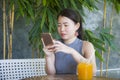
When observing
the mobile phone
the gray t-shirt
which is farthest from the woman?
the mobile phone

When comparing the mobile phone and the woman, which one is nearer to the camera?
the mobile phone

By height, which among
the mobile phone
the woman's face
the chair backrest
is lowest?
the chair backrest

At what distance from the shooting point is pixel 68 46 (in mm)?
1691

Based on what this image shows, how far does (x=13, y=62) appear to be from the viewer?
1.92 meters

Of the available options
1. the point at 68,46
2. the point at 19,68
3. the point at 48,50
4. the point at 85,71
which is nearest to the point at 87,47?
the point at 68,46

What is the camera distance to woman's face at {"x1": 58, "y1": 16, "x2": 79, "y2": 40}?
162 centimetres

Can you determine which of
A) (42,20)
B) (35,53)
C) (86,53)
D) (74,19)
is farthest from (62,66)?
(35,53)

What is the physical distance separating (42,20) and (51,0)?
203 mm

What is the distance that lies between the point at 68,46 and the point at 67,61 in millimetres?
91

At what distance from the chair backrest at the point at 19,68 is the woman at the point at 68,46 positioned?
0.89 feet

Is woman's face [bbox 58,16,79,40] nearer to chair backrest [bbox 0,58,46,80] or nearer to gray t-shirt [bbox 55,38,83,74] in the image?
gray t-shirt [bbox 55,38,83,74]

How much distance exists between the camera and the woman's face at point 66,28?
162 cm

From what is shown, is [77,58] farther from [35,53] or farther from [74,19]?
[35,53]

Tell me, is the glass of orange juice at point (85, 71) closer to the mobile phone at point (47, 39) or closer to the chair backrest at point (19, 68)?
the mobile phone at point (47, 39)
